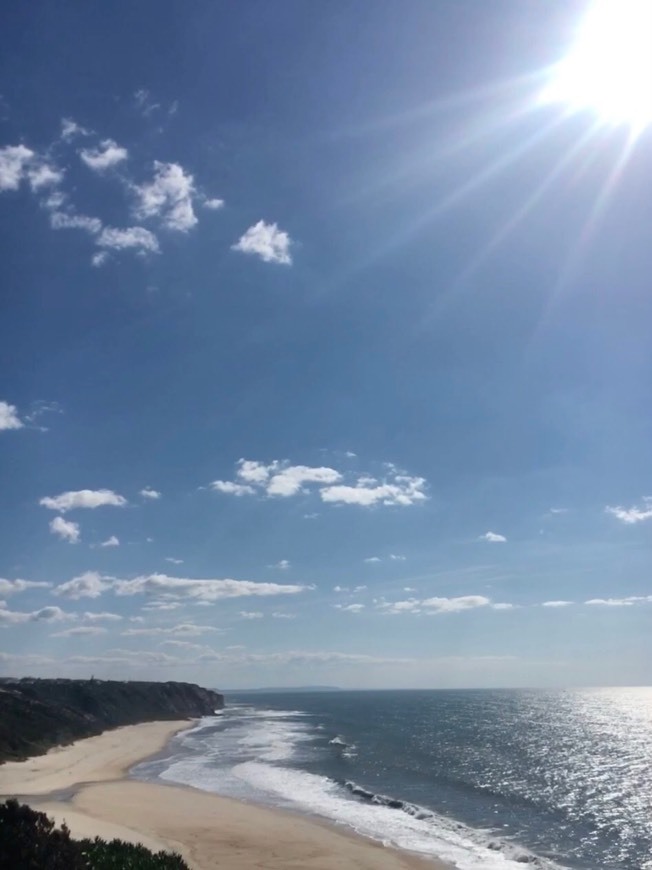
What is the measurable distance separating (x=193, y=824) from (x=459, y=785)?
2392 cm

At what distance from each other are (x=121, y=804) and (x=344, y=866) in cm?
1686

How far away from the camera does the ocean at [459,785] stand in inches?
1293

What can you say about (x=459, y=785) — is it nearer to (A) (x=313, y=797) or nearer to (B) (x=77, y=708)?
(A) (x=313, y=797)

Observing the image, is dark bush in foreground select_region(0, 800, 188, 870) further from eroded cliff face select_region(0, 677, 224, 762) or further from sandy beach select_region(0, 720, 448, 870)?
eroded cliff face select_region(0, 677, 224, 762)

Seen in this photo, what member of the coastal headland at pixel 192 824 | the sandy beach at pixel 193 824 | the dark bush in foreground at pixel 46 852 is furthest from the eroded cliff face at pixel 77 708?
the dark bush in foreground at pixel 46 852

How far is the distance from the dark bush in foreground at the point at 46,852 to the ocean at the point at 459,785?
45.3 ft

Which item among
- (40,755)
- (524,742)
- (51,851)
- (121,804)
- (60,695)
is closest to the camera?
(51,851)

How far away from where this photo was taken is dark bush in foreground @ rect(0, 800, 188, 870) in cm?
1741

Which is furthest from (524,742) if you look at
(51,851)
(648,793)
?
(51,851)

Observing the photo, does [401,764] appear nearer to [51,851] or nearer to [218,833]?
[218,833]

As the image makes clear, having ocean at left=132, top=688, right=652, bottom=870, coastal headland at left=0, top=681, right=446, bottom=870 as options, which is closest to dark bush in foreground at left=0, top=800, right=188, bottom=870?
coastal headland at left=0, top=681, right=446, bottom=870

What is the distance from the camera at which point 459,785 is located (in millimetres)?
50312

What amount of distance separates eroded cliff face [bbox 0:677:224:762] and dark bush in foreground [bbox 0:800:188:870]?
39957mm

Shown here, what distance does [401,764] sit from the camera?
202 ft
